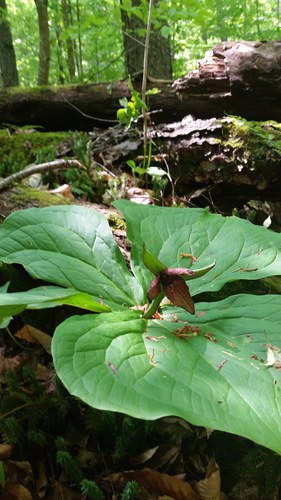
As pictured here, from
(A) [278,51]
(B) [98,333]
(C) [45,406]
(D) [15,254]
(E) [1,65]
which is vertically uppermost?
(E) [1,65]

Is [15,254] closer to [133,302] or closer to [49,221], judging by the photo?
[49,221]

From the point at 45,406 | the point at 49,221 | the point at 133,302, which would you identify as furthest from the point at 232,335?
the point at 49,221

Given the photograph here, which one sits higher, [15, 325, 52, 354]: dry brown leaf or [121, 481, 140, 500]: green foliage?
[15, 325, 52, 354]: dry brown leaf

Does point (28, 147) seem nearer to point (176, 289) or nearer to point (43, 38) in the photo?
point (176, 289)

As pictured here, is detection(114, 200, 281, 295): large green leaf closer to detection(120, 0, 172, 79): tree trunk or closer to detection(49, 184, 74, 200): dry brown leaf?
detection(49, 184, 74, 200): dry brown leaf

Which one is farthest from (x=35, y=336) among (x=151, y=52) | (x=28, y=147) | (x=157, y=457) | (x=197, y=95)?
(x=151, y=52)

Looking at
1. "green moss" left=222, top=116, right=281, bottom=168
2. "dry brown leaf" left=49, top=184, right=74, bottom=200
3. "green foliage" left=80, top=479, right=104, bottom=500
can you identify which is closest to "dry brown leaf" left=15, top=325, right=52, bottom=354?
"green foliage" left=80, top=479, right=104, bottom=500
